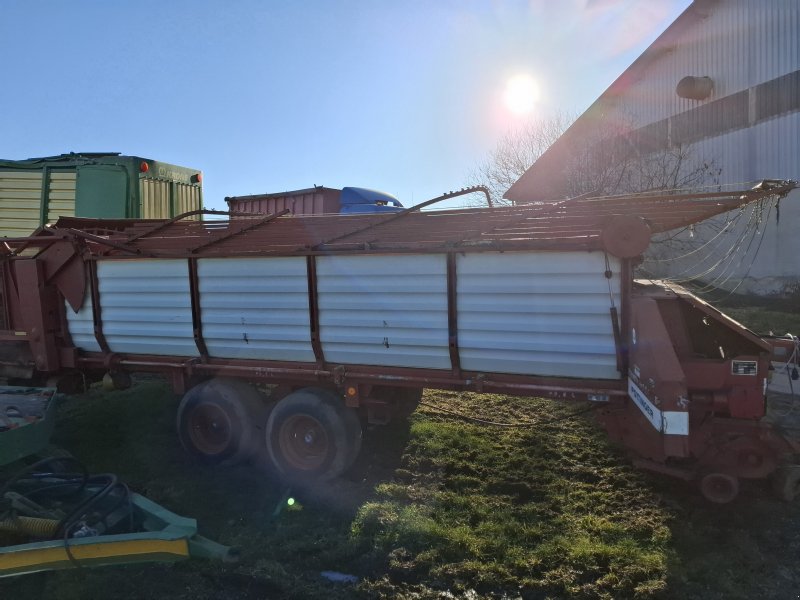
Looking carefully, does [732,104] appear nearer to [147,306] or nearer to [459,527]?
[459,527]

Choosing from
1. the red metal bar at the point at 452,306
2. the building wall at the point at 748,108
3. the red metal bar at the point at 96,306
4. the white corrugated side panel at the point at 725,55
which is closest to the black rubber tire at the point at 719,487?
the red metal bar at the point at 452,306

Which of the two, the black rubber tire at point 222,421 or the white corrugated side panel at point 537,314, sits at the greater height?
the white corrugated side panel at point 537,314

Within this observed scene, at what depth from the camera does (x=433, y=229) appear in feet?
17.1

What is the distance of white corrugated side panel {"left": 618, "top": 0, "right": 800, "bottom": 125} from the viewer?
14.6 m

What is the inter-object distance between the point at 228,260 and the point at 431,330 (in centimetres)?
206

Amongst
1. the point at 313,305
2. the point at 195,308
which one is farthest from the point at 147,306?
the point at 313,305

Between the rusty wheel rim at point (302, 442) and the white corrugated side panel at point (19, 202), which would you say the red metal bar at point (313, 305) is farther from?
the white corrugated side panel at point (19, 202)

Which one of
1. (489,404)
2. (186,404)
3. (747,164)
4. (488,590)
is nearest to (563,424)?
(489,404)

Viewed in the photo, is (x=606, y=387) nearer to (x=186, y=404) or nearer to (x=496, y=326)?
(x=496, y=326)

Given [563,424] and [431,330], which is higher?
[431,330]

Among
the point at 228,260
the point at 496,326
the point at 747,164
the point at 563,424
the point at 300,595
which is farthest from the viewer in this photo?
the point at 747,164

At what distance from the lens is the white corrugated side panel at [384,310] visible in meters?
4.89

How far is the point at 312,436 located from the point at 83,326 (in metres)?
2.80

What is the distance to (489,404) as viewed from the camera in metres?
7.77
